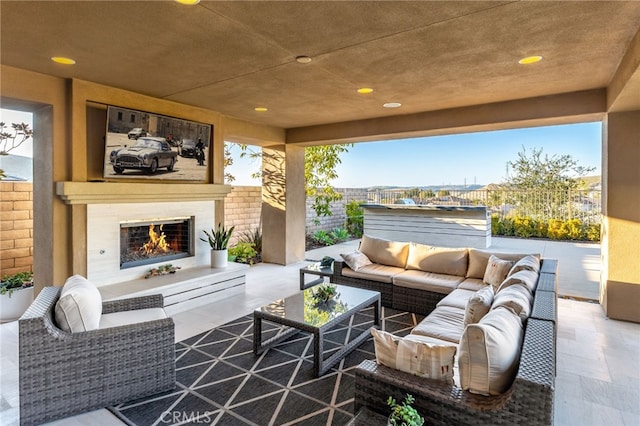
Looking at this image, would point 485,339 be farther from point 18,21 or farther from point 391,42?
point 18,21

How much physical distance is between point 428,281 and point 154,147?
4066mm

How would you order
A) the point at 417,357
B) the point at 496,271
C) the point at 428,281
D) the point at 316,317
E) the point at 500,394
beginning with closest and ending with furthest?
the point at 500,394
the point at 417,357
the point at 316,317
the point at 496,271
the point at 428,281

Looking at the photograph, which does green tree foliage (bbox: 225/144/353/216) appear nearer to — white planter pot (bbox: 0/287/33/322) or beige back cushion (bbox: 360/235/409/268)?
beige back cushion (bbox: 360/235/409/268)

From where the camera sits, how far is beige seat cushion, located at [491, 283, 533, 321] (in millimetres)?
2361

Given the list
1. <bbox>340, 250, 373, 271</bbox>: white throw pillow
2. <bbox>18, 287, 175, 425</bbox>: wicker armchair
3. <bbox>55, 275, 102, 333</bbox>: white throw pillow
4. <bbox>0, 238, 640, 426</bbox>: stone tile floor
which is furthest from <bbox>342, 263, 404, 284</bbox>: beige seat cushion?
<bbox>55, 275, 102, 333</bbox>: white throw pillow

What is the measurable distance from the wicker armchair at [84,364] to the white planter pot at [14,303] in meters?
2.03

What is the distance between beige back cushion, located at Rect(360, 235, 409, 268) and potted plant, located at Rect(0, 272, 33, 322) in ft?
14.4

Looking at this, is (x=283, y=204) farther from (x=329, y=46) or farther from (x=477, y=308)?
(x=477, y=308)

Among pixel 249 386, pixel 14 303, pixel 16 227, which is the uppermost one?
pixel 16 227

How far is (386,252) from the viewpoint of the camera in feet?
17.2

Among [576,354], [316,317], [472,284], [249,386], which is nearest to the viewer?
[249,386]

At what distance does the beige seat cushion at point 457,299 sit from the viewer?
3.57 m

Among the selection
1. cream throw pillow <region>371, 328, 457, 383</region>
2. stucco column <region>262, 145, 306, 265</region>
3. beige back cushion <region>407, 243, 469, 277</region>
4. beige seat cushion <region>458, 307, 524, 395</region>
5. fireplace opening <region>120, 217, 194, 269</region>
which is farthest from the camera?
stucco column <region>262, 145, 306, 265</region>

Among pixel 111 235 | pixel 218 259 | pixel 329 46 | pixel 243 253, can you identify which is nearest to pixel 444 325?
pixel 329 46
